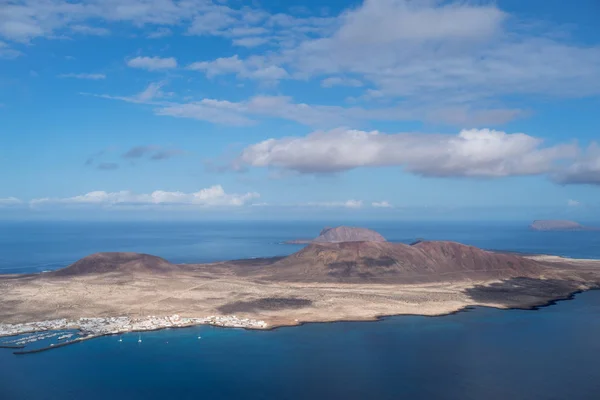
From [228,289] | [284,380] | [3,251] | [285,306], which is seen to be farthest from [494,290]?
[3,251]

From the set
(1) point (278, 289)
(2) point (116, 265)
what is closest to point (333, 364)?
(1) point (278, 289)

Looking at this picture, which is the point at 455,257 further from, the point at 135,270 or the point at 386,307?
the point at 135,270

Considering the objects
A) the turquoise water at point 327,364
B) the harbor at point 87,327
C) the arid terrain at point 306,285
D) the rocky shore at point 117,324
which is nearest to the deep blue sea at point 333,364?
the turquoise water at point 327,364

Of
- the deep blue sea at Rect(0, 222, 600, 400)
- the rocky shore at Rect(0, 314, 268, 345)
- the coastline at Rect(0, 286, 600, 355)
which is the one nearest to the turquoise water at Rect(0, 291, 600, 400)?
the deep blue sea at Rect(0, 222, 600, 400)

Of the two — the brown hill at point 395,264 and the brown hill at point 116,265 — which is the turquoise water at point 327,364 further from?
the brown hill at point 116,265

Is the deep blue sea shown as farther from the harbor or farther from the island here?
the island
